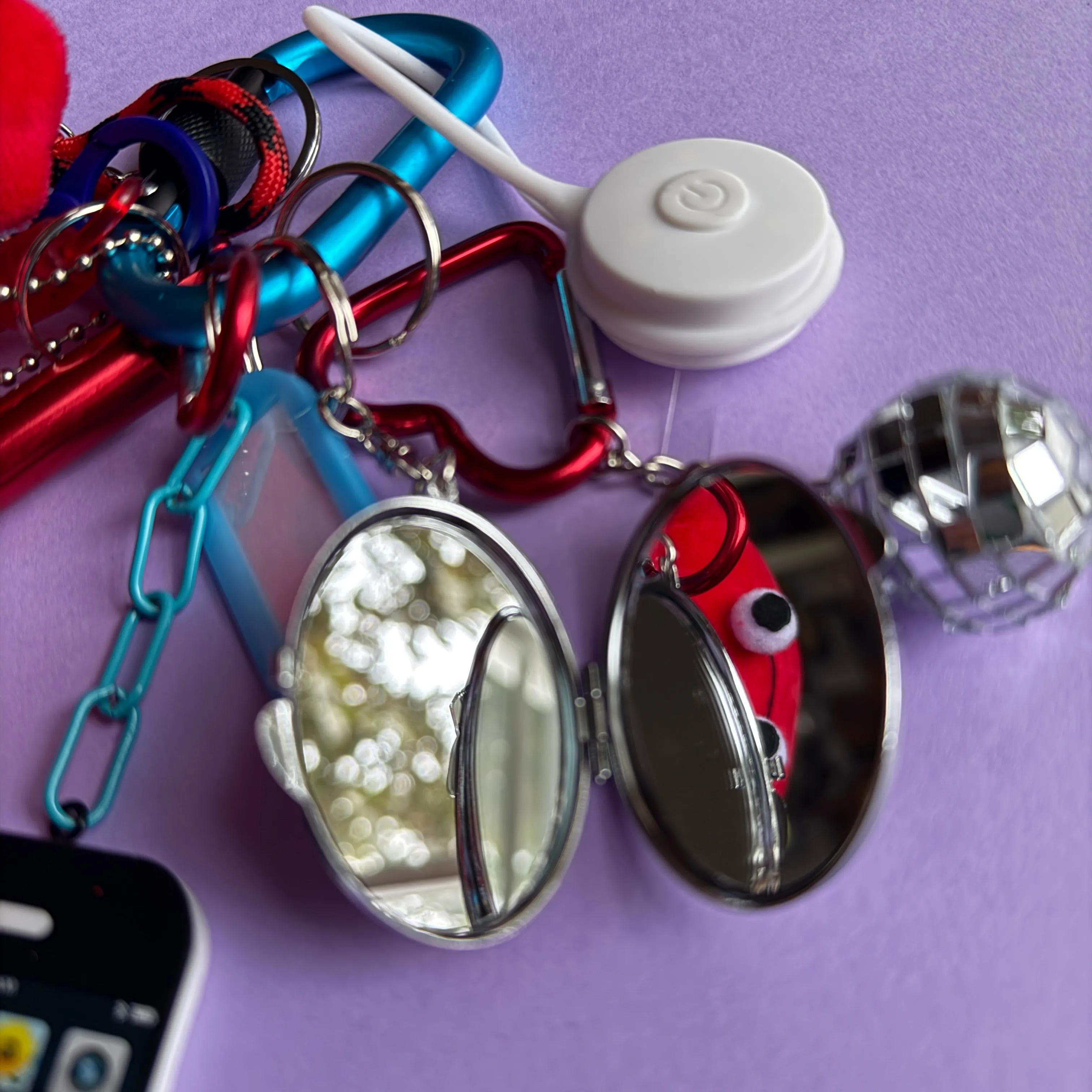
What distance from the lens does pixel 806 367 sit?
20.2 inches

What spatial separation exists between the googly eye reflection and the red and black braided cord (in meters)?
0.29

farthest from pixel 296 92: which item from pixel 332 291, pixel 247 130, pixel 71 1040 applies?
pixel 71 1040

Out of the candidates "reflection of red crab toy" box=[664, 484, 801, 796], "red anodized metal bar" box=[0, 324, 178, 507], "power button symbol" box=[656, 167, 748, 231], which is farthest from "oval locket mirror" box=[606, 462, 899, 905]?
"red anodized metal bar" box=[0, 324, 178, 507]

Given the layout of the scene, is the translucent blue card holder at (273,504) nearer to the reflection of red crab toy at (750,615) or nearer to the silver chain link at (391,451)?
the silver chain link at (391,451)

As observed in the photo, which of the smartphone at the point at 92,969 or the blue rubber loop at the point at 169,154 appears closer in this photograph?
the smartphone at the point at 92,969

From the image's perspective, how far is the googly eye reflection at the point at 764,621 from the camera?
420 millimetres

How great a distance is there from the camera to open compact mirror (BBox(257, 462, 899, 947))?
392 mm

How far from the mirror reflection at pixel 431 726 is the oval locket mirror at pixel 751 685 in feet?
0.11

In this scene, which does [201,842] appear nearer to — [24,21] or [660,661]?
[660,661]

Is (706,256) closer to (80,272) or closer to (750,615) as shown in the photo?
(750,615)

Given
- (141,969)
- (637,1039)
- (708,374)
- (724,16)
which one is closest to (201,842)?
(141,969)

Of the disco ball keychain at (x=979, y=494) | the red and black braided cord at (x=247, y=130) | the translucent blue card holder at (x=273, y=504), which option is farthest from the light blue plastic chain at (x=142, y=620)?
the disco ball keychain at (x=979, y=494)

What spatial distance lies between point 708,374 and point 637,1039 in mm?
272

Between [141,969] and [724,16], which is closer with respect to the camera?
[141,969]
